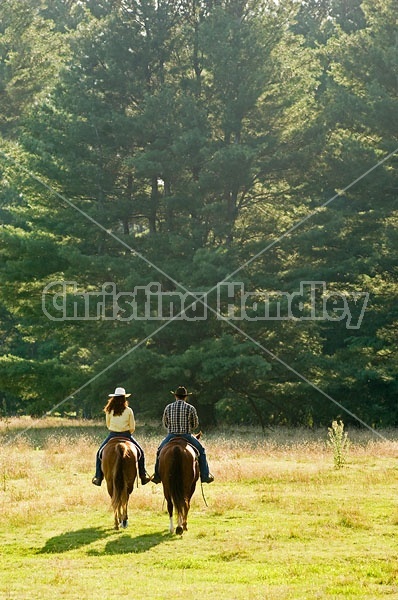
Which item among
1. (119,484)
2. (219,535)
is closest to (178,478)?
(119,484)

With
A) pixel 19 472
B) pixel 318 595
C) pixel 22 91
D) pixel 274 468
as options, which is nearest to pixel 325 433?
pixel 274 468

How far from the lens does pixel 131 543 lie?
11.4 metres

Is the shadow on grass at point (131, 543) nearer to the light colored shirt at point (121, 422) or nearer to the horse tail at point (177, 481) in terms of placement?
the horse tail at point (177, 481)

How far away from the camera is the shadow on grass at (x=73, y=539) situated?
11008 millimetres

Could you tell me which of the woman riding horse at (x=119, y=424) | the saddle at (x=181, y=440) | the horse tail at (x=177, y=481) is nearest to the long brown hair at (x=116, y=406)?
the woman riding horse at (x=119, y=424)

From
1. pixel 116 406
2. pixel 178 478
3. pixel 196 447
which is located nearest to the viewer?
pixel 178 478

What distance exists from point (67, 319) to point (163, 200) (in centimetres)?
573

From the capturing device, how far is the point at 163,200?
3116cm

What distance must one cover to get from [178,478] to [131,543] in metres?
1.20

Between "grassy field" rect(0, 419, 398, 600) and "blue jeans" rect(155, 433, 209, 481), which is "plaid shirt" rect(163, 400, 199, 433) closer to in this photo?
"blue jeans" rect(155, 433, 209, 481)

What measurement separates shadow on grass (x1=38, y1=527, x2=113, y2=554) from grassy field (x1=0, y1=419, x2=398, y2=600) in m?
0.01

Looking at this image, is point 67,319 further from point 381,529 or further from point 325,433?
point 381,529

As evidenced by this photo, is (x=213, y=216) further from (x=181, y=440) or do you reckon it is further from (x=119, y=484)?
(x=119, y=484)

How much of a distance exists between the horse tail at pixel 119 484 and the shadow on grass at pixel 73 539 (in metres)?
0.43
